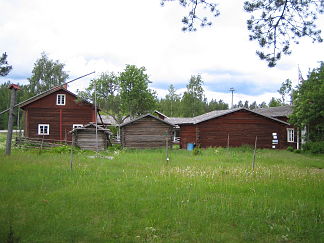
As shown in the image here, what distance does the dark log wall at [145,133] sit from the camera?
32.8m

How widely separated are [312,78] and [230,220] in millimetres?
29768

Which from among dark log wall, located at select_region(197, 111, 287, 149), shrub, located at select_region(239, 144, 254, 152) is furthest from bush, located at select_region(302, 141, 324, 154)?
dark log wall, located at select_region(197, 111, 287, 149)

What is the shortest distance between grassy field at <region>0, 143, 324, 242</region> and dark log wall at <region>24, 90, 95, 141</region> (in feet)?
76.7

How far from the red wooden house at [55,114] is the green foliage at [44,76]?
19517 mm

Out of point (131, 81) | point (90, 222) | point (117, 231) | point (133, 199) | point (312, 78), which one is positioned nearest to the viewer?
point (117, 231)

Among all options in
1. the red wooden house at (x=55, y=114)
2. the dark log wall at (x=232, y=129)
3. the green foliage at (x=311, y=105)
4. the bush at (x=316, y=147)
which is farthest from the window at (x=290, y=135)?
the red wooden house at (x=55, y=114)

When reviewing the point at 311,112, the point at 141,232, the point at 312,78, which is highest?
the point at 312,78

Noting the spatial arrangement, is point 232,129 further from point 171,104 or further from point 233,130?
point 171,104

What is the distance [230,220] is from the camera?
7633mm

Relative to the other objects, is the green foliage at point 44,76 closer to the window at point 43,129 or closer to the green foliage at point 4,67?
Result: the window at point 43,129

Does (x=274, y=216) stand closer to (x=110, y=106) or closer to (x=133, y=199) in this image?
(x=133, y=199)

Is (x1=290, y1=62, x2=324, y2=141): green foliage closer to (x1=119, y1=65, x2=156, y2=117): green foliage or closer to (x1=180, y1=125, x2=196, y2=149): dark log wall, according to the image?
(x1=180, y1=125, x2=196, y2=149): dark log wall

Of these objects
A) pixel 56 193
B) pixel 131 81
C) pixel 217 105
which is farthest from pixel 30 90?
pixel 217 105

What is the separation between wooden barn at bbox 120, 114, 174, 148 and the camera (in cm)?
3275
